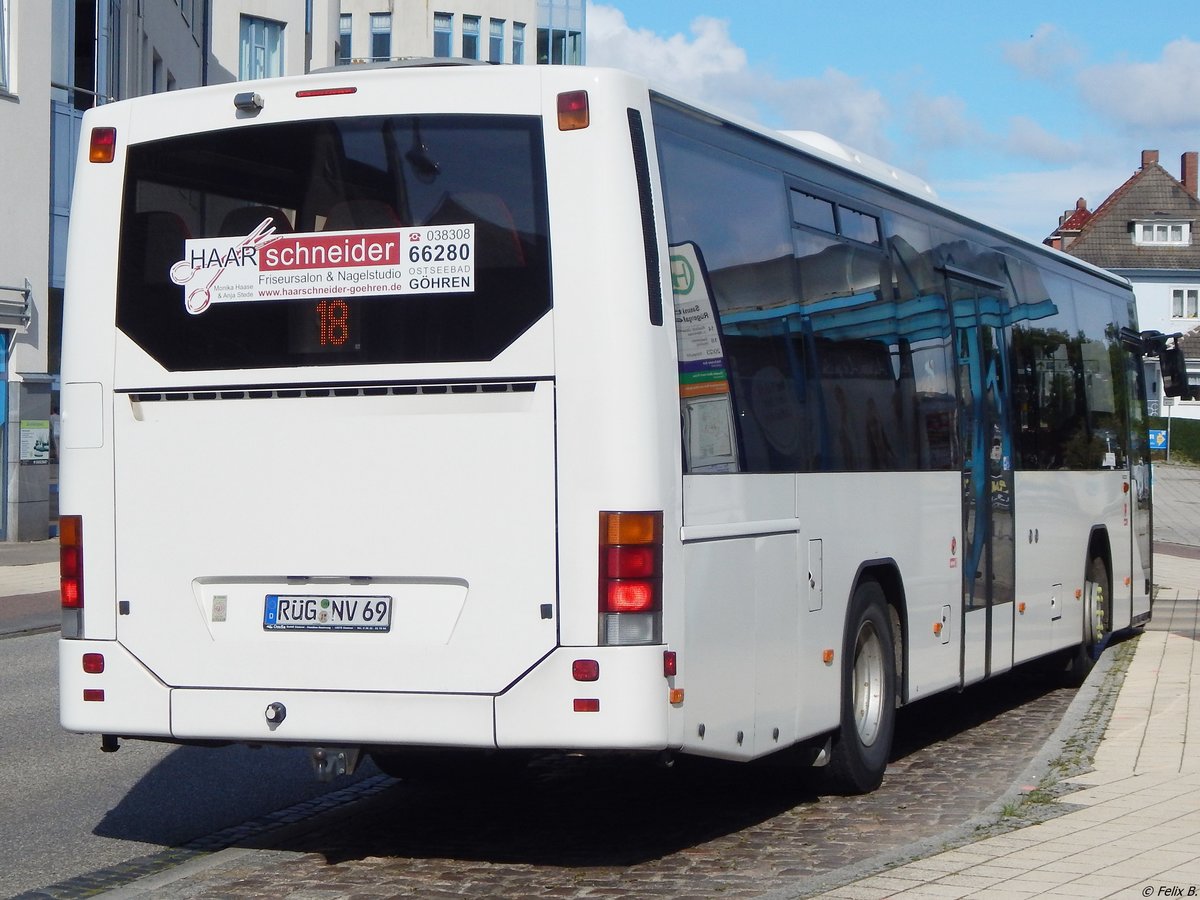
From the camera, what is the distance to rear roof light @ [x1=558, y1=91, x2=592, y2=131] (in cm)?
673

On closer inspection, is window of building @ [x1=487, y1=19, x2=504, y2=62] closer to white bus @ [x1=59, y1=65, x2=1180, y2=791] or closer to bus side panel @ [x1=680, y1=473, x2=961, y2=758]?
bus side panel @ [x1=680, y1=473, x2=961, y2=758]

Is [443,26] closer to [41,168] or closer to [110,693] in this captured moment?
[41,168]

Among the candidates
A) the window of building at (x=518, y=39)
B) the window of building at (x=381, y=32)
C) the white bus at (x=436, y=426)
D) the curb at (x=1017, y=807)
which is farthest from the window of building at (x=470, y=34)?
the white bus at (x=436, y=426)

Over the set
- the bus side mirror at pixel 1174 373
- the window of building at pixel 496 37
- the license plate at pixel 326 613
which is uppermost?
the window of building at pixel 496 37

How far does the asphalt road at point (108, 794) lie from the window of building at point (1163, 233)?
8906cm

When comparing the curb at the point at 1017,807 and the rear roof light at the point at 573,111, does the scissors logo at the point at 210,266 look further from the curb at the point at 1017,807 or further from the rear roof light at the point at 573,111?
the curb at the point at 1017,807

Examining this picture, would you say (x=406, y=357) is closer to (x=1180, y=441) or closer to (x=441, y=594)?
(x=441, y=594)

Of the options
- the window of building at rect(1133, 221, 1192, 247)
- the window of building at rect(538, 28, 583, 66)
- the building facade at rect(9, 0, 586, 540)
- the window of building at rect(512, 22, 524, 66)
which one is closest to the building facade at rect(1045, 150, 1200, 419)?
the window of building at rect(1133, 221, 1192, 247)

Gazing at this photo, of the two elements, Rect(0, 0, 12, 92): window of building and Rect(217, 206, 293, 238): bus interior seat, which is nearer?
Rect(217, 206, 293, 238): bus interior seat

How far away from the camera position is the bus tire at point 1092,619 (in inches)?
554

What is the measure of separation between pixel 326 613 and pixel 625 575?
1.23m

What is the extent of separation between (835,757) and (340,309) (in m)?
3.45

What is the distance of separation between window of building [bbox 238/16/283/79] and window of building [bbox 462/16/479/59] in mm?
10500

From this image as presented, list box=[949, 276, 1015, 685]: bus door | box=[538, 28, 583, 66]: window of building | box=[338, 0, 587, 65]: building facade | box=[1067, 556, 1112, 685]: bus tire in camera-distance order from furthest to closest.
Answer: box=[538, 28, 583, 66]: window of building
box=[338, 0, 587, 65]: building facade
box=[1067, 556, 1112, 685]: bus tire
box=[949, 276, 1015, 685]: bus door
